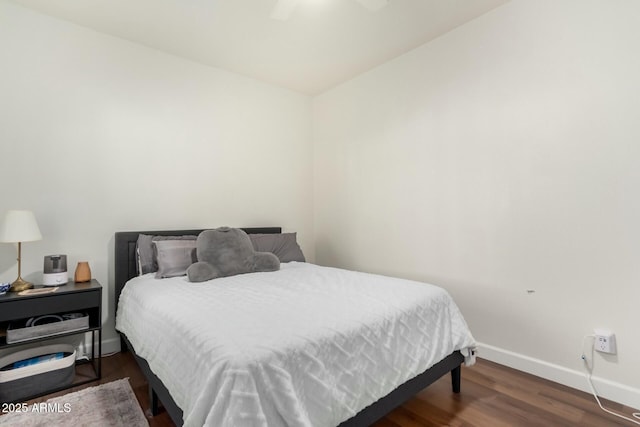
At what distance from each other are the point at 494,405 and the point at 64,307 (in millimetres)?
2692

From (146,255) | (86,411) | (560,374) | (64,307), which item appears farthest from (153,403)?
(560,374)

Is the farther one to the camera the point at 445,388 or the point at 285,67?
the point at 285,67

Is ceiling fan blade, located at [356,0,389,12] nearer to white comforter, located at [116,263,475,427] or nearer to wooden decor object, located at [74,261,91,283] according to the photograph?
white comforter, located at [116,263,475,427]

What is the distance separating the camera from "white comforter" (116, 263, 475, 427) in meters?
1.08

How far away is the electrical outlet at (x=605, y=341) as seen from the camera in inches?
75.5

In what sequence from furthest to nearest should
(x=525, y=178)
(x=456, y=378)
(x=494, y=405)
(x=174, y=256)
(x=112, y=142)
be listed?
1. (x=112, y=142)
2. (x=174, y=256)
3. (x=525, y=178)
4. (x=456, y=378)
5. (x=494, y=405)

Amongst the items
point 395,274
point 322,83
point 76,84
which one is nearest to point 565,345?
point 395,274

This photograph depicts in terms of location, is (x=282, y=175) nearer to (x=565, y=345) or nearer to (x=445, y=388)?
(x=445, y=388)

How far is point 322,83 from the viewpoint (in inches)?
145

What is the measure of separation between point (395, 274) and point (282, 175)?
1686 millimetres

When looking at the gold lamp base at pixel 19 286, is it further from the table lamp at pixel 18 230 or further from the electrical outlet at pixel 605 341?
the electrical outlet at pixel 605 341

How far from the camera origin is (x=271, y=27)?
257 cm

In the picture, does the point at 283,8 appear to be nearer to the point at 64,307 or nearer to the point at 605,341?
the point at 64,307

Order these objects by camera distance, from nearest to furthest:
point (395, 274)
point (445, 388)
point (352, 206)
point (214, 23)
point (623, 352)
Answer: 1. point (623, 352)
2. point (445, 388)
3. point (214, 23)
4. point (395, 274)
5. point (352, 206)
